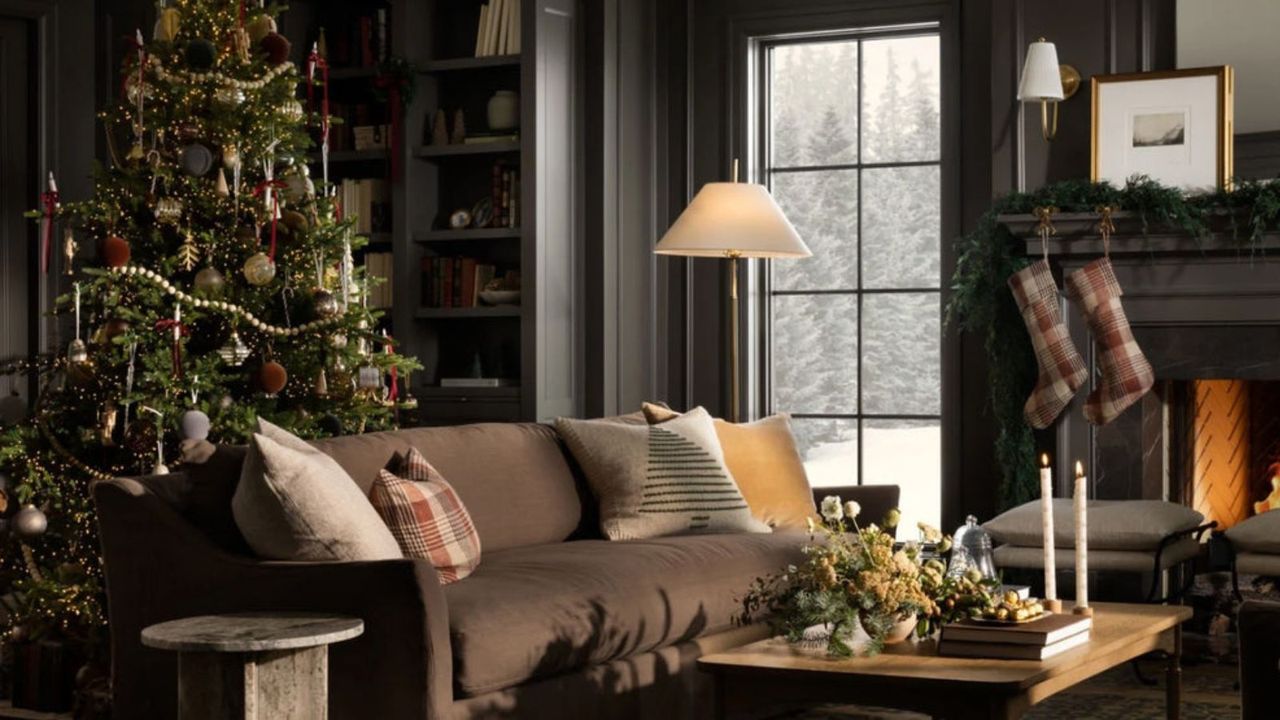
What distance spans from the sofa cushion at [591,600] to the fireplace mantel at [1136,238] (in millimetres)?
1721

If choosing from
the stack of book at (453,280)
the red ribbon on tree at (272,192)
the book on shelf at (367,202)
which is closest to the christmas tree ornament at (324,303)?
the red ribbon on tree at (272,192)

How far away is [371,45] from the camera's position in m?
6.82

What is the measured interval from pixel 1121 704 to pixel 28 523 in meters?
2.92

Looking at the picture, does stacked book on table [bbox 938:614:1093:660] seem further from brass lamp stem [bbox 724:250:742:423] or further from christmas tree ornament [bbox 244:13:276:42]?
christmas tree ornament [bbox 244:13:276:42]

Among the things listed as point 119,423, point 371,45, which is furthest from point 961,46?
point 119,423

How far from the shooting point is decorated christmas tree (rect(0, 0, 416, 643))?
470 centimetres

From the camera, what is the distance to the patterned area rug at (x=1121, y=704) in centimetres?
429

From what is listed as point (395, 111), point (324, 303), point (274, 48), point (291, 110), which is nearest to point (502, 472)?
point (324, 303)

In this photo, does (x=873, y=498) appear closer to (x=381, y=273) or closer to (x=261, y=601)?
(x=261, y=601)

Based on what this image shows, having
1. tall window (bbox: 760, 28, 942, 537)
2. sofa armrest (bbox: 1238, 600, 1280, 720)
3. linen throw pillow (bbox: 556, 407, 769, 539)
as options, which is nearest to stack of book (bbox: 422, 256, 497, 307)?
tall window (bbox: 760, 28, 942, 537)

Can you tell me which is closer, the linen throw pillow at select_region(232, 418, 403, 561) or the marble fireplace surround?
the linen throw pillow at select_region(232, 418, 403, 561)

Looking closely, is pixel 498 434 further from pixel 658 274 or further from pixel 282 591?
pixel 658 274

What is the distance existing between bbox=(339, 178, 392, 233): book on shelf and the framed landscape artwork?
2.75 metres

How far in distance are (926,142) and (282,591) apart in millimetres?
3984
